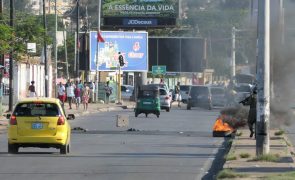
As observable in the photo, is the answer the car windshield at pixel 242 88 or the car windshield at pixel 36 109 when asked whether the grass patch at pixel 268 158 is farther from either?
the car windshield at pixel 242 88

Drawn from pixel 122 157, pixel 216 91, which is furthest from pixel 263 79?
pixel 216 91

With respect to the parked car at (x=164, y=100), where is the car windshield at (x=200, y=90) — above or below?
above

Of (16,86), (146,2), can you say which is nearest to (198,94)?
(16,86)

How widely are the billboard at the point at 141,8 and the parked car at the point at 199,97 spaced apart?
52.0 ft

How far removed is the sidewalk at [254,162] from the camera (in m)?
18.4

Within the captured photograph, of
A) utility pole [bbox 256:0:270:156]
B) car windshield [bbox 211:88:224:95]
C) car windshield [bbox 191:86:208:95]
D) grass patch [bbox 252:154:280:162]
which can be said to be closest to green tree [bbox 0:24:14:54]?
utility pole [bbox 256:0:270:156]

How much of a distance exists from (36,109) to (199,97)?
41.2m

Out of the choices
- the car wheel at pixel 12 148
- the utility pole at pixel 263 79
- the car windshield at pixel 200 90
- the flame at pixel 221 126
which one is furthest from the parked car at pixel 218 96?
the utility pole at pixel 263 79

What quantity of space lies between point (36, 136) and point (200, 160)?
14.6 feet

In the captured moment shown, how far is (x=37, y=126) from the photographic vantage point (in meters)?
25.2

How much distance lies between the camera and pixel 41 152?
87.2 ft

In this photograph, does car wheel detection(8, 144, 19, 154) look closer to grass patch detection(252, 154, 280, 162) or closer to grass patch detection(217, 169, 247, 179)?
grass patch detection(252, 154, 280, 162)

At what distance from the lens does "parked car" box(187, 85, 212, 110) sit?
65250mm

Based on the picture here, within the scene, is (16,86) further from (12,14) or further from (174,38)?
(174,38)
